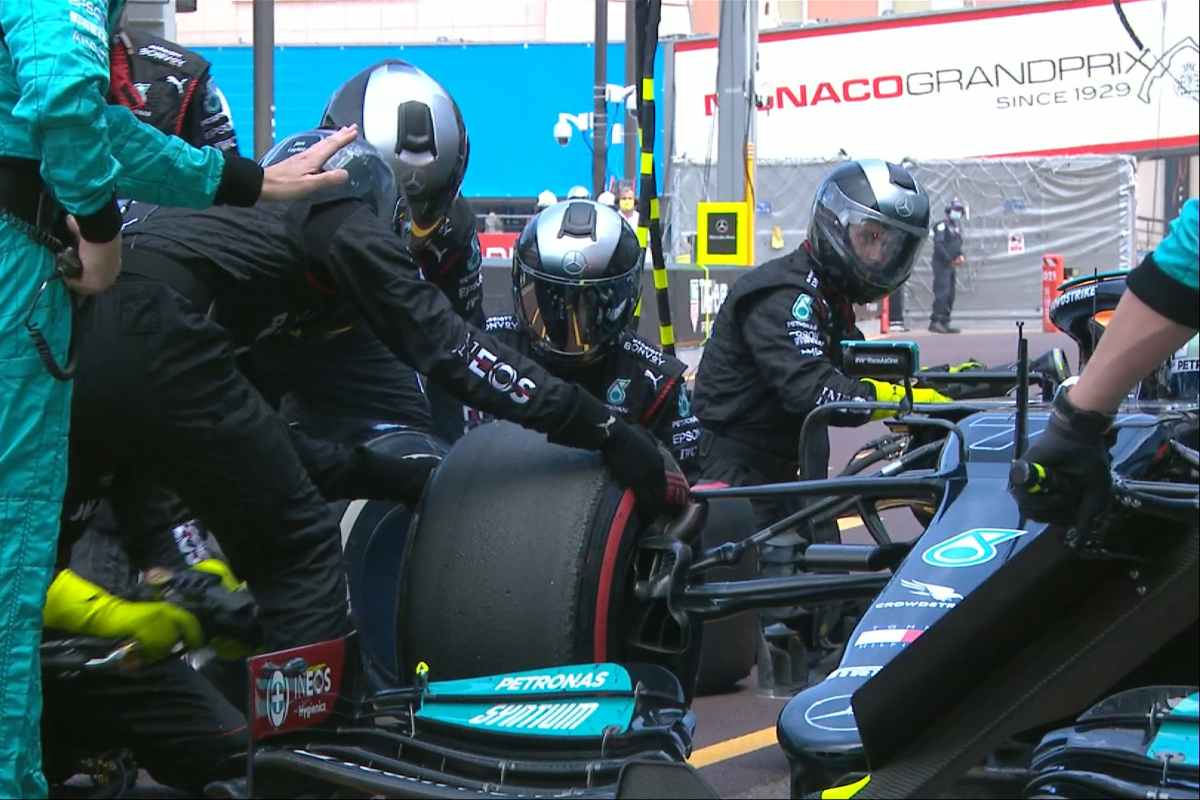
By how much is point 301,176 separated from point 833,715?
154 cm

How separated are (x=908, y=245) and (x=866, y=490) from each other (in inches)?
90.5

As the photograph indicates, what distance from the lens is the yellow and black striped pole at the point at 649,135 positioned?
19.0ft

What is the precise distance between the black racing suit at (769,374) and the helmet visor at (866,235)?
0.16 meters

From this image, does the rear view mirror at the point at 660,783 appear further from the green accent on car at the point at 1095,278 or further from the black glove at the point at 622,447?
the green accent on car at the point at 1095,278

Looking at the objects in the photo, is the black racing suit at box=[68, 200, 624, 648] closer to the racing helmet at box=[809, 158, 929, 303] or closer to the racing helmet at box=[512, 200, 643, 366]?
the racing helmet at box=[512, 200, 643, 366]

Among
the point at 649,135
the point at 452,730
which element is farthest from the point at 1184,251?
the point at 649,135

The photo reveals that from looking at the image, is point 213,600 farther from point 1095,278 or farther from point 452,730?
point 1095,278

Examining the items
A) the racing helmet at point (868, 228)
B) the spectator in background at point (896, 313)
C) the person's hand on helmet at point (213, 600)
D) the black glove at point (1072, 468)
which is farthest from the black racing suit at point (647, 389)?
the spectator in background at point (896, 313)

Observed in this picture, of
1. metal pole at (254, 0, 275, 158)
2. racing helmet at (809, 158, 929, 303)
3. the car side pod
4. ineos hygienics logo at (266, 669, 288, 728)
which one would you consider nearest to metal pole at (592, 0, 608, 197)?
metal pole at (254, 0, 275, 158)

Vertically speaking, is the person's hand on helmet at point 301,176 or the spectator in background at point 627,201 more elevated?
the spectator in background at point 627,201

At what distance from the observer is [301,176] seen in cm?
370

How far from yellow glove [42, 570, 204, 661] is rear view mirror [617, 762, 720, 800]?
113cm

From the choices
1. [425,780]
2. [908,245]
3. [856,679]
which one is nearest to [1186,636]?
[856,679]

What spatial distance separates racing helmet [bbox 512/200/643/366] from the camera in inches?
209
